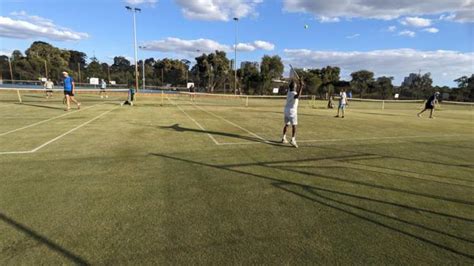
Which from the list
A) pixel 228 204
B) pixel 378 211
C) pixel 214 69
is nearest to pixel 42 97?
pixel 228 204

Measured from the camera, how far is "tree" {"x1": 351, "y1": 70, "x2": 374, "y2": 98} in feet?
261

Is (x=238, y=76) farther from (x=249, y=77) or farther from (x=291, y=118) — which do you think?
(x=291, y=118)

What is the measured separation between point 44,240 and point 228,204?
236 cm

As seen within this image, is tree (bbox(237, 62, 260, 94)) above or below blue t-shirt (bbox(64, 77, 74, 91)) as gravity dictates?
above

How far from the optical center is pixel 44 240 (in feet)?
11.3

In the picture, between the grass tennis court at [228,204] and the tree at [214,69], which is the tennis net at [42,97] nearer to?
the grass tennis court at [228,204]

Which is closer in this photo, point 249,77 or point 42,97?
point 42,97

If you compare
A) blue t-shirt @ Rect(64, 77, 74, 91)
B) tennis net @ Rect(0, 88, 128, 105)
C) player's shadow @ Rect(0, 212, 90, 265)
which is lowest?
player's shadow @ Rect(0, 212, 90, 265)

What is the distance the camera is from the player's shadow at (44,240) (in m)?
3.12

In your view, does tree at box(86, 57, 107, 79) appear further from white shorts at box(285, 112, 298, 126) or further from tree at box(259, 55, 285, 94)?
white shorts at box(285, 112, 298, 126)

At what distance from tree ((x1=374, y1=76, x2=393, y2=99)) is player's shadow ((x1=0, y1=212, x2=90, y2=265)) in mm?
81928

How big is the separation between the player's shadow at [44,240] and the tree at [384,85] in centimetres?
8193

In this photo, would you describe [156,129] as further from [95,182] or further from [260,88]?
[260,88]

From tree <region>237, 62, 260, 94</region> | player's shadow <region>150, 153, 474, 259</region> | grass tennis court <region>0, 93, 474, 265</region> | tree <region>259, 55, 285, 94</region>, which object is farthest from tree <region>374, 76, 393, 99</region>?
player's shadow <region>150, 153, 474, 259</region>
